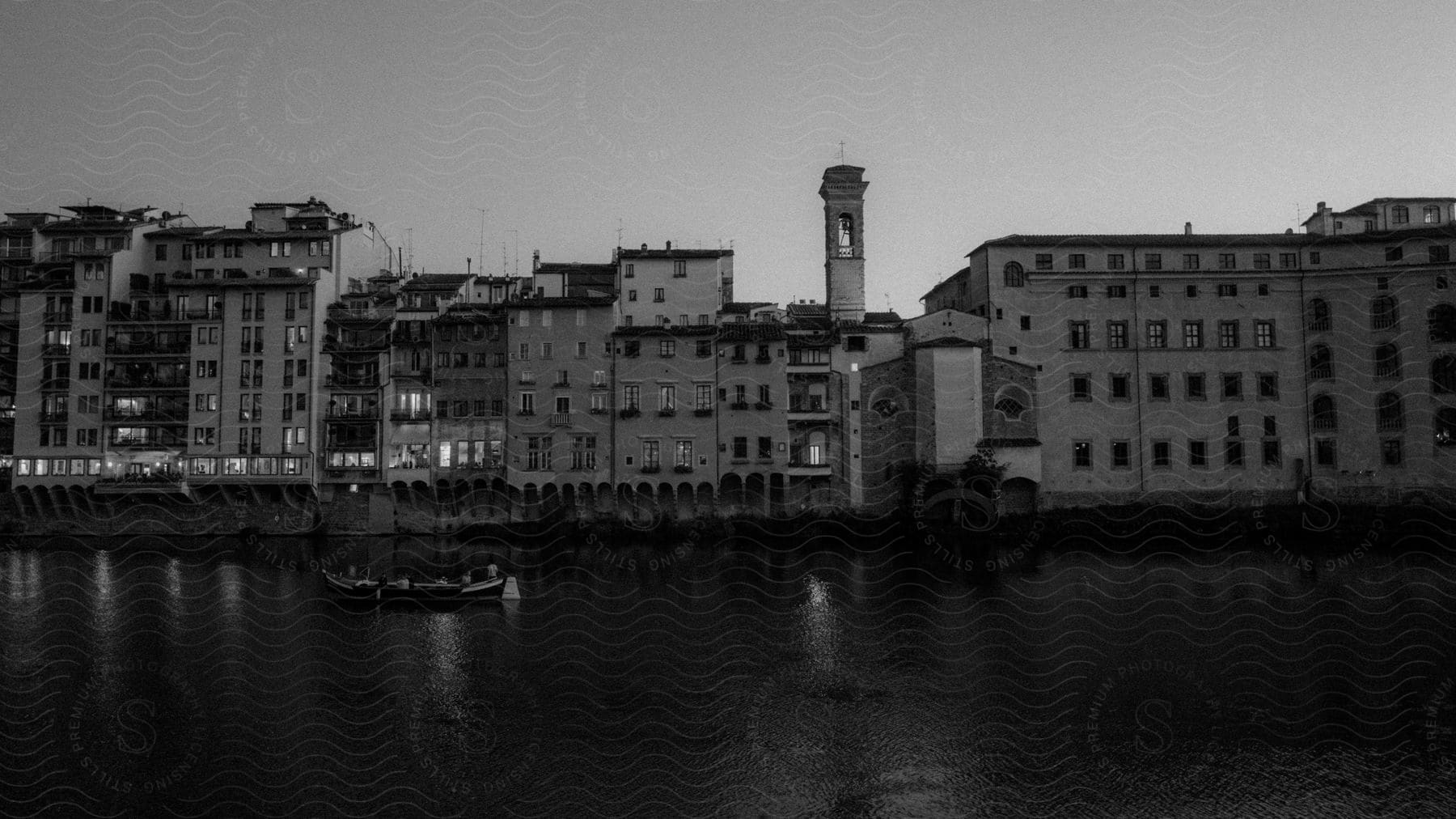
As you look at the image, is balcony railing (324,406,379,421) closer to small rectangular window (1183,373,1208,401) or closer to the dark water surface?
the dark water surface

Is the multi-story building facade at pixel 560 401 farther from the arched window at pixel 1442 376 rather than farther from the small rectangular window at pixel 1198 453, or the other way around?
the arched window at pixel 1442 376

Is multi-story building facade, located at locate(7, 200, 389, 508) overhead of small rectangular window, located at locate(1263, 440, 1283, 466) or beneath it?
overhead

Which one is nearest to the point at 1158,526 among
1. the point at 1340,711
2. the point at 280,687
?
the point at 1340,711

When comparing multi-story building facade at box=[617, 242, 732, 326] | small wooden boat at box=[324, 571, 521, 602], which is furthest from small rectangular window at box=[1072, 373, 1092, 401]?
small wooden boat at box=[324, 571, 521, 602]

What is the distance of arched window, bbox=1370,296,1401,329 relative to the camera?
36031mm

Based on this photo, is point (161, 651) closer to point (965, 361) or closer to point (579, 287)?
point (579, 287)

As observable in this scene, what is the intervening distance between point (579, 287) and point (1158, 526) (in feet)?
82.8

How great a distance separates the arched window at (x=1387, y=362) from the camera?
36.1 m

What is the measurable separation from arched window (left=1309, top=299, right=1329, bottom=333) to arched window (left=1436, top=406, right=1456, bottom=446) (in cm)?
544

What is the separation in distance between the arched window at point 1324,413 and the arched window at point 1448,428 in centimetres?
370

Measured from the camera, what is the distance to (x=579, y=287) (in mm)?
38250

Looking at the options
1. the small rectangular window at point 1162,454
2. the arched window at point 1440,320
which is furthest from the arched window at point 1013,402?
the arched window at point 1440,320

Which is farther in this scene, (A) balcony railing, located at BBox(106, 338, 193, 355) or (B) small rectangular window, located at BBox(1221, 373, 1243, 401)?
(B) small rectangular window, located at BBox(1221, 373, 1243, 401)

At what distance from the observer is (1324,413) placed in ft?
120
